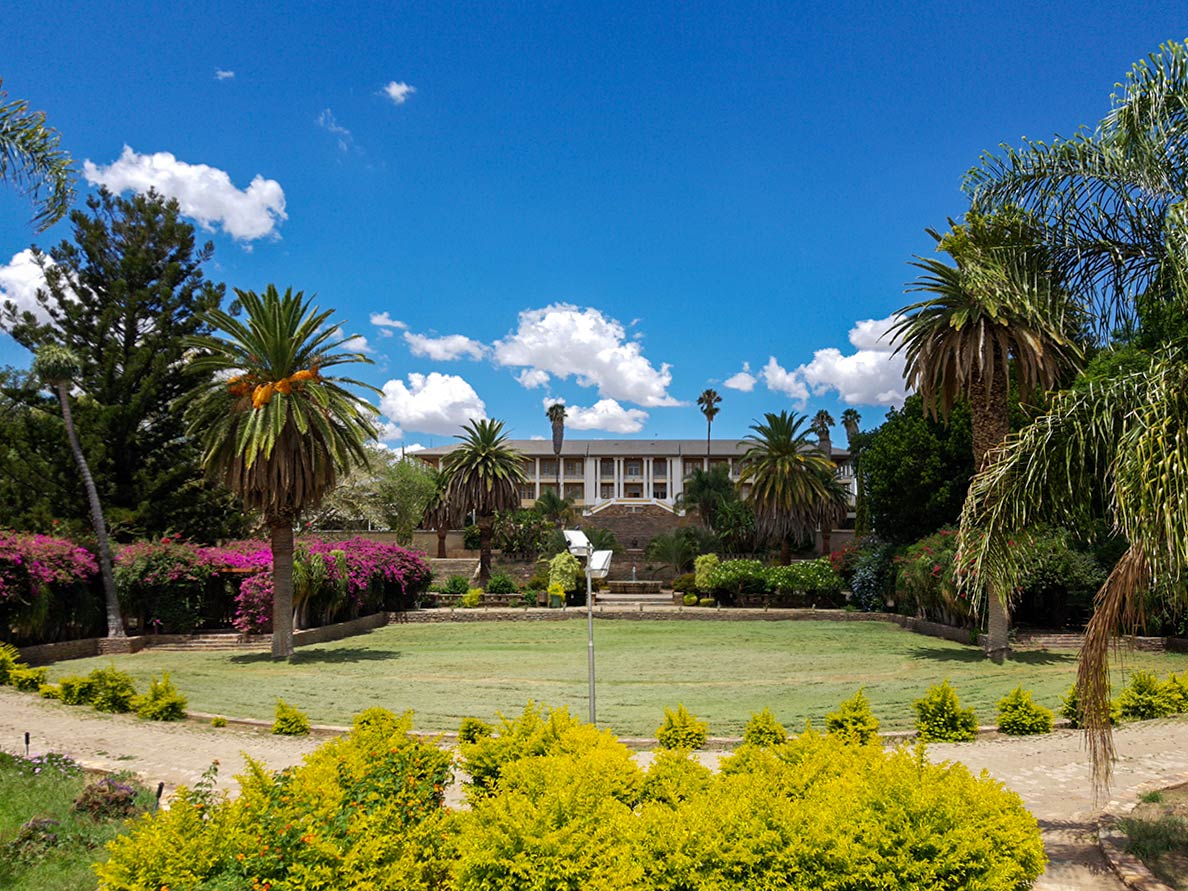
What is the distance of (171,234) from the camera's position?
30266 millimetres

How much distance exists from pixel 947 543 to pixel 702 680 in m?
10.7

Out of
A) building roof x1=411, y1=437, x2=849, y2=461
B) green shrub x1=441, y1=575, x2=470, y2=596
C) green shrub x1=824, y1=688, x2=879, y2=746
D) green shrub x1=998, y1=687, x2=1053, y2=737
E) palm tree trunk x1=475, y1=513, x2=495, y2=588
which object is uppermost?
building roof x1=411, y1=437, x2=849, y2=461

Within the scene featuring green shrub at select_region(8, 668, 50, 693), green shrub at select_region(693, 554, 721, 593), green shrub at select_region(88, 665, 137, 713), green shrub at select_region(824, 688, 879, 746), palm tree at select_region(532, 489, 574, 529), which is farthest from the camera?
palm tree at select_region(532, 489, 574, 529)

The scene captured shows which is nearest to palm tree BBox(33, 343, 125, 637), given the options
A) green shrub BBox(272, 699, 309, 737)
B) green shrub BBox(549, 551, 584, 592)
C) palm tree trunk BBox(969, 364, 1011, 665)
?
green shrub BBox(272, 699, 309, 737)

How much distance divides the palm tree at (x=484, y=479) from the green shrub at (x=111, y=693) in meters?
25.5

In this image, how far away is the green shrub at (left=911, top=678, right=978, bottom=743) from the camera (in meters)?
10.3

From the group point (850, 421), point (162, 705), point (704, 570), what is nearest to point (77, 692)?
point (162, 705)

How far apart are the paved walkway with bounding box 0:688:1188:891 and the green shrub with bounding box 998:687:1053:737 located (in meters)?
0.16

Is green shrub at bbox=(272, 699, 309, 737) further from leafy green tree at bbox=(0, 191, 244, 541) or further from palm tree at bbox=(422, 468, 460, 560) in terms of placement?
palm tree at bbox=(422, 468, 460, 560)

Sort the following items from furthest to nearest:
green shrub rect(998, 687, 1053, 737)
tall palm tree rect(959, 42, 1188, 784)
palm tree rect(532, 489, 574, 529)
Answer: palm tree rect(532, 489, 574, 529), green shrub rect(998, 687, 1053, 737), tall palm tree rect(959, 42, 1188, 784)

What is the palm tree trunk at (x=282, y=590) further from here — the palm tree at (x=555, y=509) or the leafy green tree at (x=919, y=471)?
the palm tree at (x=555, y=509)

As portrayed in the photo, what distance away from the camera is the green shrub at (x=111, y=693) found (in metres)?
12.6

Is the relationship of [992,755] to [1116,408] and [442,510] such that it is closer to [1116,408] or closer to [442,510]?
[1116,408]

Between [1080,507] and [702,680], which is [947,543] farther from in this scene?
[1080,507]
